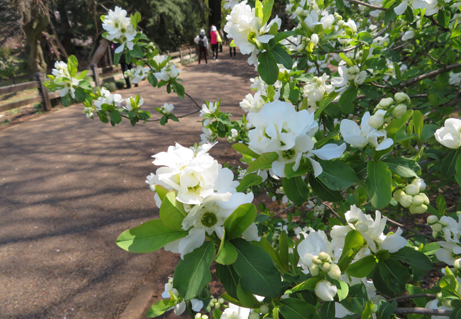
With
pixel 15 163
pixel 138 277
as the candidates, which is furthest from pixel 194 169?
pixel 15 163

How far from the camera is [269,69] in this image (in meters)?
1.22

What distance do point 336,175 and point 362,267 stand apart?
277mm

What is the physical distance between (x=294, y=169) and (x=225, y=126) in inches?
79.5

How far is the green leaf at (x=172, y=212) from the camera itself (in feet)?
2.12

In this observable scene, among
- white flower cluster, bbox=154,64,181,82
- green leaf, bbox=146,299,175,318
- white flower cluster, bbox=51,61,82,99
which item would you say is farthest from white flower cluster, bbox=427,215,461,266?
white flower cluster, bbox=51,61,82,99

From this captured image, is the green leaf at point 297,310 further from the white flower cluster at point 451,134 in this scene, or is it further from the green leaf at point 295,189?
the white flower cluster at point 451,134

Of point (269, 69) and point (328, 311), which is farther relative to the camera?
point (269, 69)

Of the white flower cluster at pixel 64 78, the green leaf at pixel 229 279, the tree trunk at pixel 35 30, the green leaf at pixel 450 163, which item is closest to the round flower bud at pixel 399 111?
the green leaf at pixel 450 163

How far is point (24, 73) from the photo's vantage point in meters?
15.9

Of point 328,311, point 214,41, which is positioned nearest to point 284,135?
point 328,311

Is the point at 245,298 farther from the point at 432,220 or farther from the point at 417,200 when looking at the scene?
the point at 432,220

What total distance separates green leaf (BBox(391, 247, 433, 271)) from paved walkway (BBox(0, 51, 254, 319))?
2501mm

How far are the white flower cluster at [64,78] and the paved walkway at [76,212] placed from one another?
1936mm

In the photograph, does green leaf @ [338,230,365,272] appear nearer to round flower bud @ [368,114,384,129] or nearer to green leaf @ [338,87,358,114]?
round flower bud @ [368,114,384,129]
